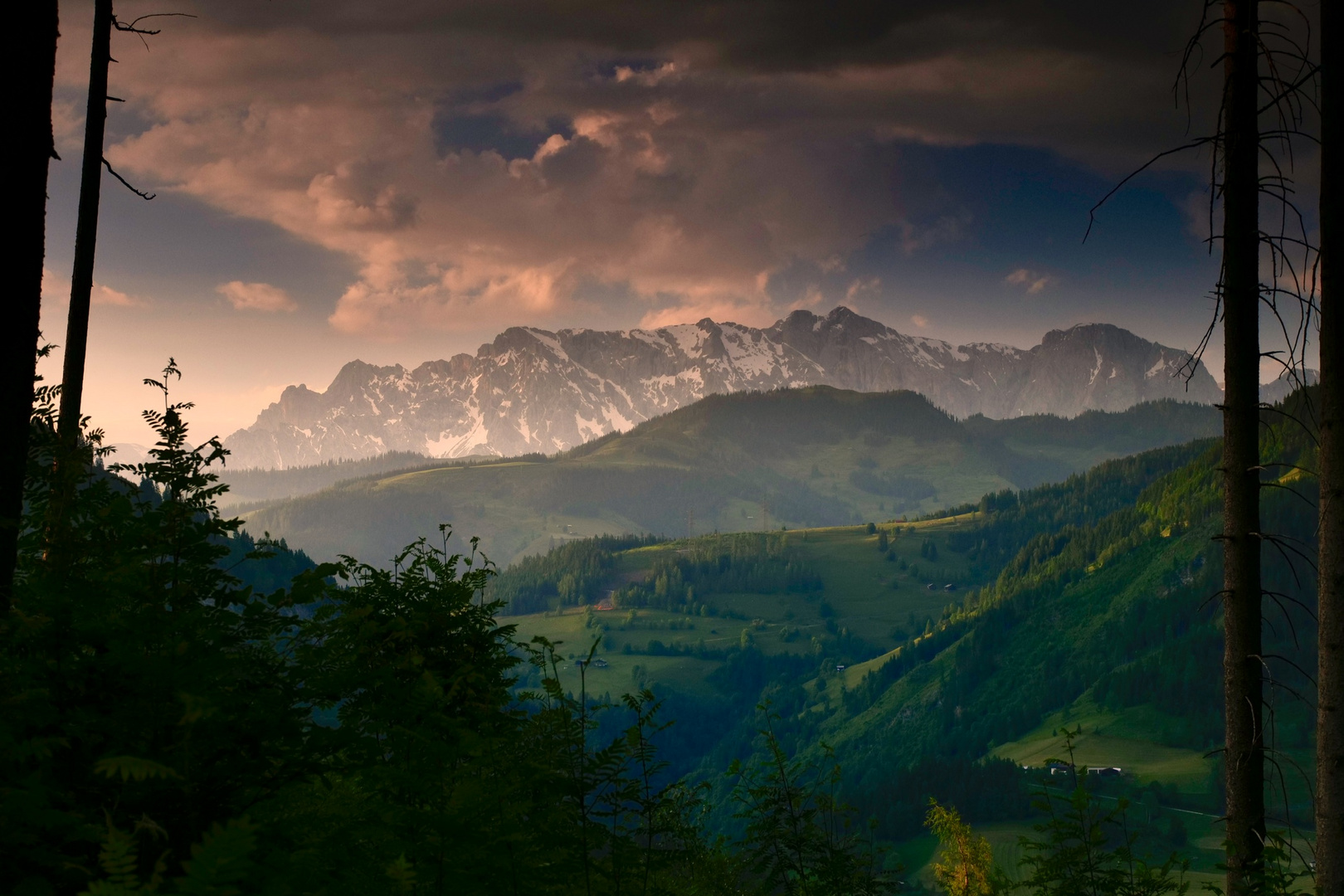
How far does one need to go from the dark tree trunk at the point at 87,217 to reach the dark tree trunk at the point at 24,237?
9.20 meters

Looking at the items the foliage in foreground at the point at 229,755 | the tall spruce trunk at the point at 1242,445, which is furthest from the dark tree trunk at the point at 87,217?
the tall spruce trunk at the point at 1242,445

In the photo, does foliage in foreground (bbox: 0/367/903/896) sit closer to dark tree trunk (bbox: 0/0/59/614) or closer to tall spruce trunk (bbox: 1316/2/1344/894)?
dark tree trunk (bbox: 0/0/59/614)

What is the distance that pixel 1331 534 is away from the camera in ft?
40.2

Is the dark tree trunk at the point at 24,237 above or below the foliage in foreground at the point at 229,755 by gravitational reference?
above

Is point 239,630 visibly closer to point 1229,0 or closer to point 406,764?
point 406,764

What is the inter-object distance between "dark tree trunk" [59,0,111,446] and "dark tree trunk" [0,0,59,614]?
30.2 ft

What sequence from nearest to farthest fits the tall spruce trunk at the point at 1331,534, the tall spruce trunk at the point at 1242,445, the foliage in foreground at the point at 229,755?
the foliage in foreground at the point at 229,755 < the tall spruce trunk at the point at 1331,534 < the tall spruce trunk at the point at 1242,445

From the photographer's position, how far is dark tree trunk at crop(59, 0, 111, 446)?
60.0ft

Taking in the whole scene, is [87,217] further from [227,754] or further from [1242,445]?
[1242,445]

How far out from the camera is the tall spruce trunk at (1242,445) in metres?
13.3

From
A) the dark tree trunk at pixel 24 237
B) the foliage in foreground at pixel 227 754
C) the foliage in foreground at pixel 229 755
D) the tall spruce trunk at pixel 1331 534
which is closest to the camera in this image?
the foliage in foreground at pixel 229 755

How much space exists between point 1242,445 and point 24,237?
1532cm

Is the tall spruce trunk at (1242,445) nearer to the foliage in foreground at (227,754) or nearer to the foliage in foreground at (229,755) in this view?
the foliage in foreground at (229,755)

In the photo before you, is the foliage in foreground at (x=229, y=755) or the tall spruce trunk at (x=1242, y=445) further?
the tall spruce trunk at (x=1242, y=445)
